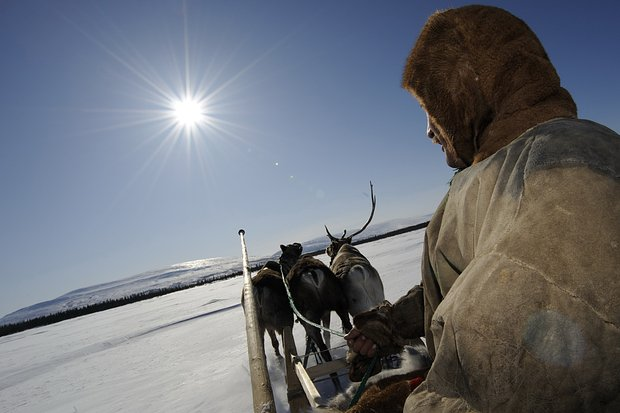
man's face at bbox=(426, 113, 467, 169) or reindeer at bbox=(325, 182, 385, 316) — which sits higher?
man's face at bbox=(426, 113, 467, 169)

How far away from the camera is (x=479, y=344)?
0.60 meters

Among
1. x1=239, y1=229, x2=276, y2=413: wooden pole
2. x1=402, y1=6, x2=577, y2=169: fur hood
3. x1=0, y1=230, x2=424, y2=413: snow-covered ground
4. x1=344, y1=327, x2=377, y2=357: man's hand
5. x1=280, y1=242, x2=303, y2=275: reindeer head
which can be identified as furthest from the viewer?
x1=280, y1=242, x2=303, y2=275: reindeer head

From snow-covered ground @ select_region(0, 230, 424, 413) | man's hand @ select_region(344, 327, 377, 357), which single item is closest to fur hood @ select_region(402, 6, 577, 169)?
man's hand @ select_region(344, 327, 377, 357)

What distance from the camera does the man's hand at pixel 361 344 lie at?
5.48 ft

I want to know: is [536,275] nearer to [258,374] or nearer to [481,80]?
[481,80]

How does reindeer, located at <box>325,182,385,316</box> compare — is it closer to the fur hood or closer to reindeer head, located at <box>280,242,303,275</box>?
reindeer head, located at <box>280,242,303,275</box>

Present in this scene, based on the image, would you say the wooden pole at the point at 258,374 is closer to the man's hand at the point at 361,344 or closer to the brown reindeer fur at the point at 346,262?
the man's hand at the point at 361,344

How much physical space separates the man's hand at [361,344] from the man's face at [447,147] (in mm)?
953

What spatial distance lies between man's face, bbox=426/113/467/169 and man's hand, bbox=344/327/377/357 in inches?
37.5

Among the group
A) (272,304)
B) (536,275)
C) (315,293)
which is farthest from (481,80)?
(272,304)

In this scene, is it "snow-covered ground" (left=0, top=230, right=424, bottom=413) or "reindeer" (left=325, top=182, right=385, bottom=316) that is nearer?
"snow-covered ground" (left=0, top=230, right=424, bottom=413)

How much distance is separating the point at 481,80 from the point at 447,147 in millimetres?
310

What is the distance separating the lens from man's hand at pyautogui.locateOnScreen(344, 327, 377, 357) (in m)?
1.67

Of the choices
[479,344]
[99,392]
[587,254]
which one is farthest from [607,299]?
[99,392]
